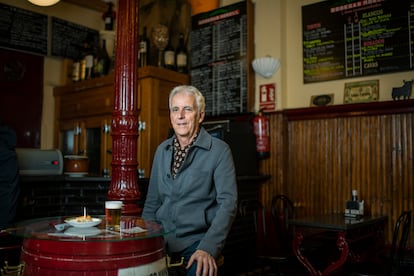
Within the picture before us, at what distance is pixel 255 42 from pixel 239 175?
5.23 feet

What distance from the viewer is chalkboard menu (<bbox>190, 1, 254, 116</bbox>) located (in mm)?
4766

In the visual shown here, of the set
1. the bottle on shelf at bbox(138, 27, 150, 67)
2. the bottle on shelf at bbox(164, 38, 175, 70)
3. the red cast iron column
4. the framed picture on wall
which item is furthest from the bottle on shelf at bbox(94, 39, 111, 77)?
the framed picture on wall

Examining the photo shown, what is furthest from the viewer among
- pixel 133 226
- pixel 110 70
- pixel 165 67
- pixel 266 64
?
pixel 110 70

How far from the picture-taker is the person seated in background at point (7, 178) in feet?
9.18

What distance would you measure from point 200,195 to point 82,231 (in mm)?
632

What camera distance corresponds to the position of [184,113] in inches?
84.4

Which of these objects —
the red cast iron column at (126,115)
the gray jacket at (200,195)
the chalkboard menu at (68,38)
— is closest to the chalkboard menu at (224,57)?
the chalkboard menu at (68,38)

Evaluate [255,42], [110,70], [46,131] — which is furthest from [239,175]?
[46,131]

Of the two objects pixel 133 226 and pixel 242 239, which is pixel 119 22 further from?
pixel 242 239

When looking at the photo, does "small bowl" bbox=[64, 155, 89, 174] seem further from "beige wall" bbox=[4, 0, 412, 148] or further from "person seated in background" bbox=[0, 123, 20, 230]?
"beige wall" bbox=[4, 0, 412, 148]

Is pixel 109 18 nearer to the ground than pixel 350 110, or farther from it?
farther from it

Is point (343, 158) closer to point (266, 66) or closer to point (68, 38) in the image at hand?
point (266, 66)

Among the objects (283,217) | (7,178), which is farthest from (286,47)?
(7,178)

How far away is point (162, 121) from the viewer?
4.93 m
